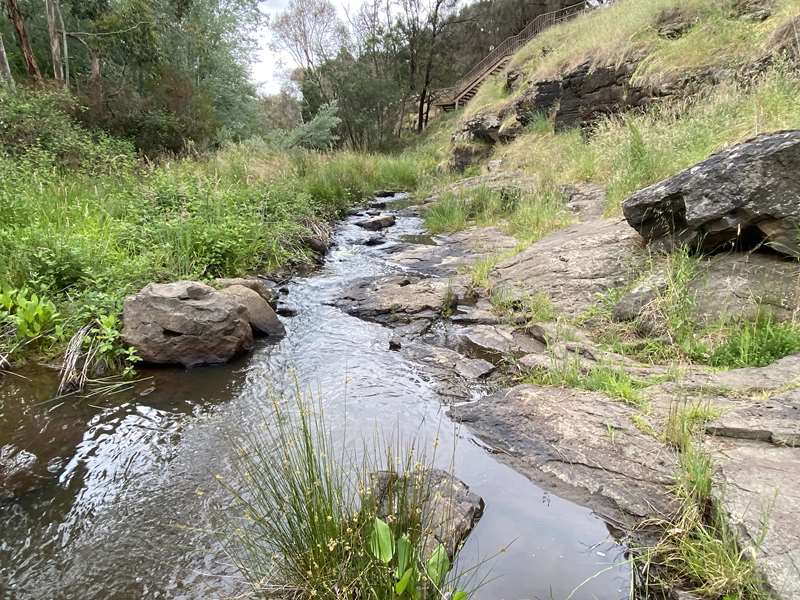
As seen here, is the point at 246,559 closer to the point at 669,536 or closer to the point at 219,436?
the point at 219,436

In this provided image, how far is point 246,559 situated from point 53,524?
108 cm

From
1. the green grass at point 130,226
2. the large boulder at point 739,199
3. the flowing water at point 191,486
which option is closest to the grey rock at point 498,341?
the flowing water at point 191,486

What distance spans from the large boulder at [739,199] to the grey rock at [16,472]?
511 centimetres

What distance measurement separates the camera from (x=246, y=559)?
212 centimetres

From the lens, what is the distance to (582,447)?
277 centimetres

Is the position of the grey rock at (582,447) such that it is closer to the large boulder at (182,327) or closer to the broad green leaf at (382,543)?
the broad green leaf at (382,543)

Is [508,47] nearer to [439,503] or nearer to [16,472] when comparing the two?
[439,503]

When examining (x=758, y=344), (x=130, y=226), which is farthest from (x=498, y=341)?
(x=130, y=226)

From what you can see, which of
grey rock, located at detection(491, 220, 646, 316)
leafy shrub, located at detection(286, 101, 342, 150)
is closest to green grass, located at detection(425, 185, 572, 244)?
grey rock, located at detection(491, 220, 646, 316)

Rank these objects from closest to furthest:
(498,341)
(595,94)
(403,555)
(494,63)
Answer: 1. (403,555)
2. (498,341)
3. (595,94)
4. (494,63)

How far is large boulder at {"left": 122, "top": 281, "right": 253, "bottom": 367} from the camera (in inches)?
161

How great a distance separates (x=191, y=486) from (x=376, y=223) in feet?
25.5

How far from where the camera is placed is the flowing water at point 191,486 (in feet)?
6.82

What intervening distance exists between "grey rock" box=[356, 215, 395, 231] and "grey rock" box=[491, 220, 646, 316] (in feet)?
13.4
